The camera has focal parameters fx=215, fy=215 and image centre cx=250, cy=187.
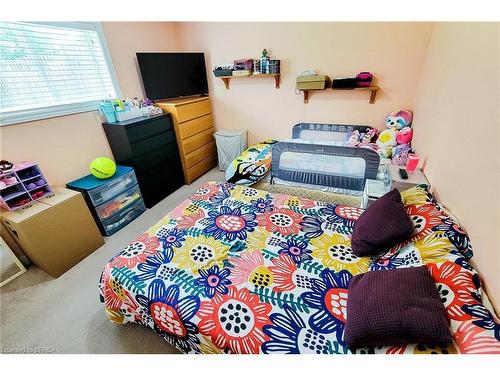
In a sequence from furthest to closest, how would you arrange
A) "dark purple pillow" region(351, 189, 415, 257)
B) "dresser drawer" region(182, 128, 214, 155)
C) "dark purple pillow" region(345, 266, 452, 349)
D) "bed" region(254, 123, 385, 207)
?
1. "dresser drawer" region(182, 128, 214, 155)
2. "bed" region(254, 123, 385, 207)
3. "dark purple pillow" region(351, 189, 415, 257)
4. "dark purple pillow" region(345, 266, 452, 349)

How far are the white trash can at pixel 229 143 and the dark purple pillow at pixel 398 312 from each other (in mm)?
2705

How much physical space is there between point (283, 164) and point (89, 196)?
1.93 m

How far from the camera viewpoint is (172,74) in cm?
291

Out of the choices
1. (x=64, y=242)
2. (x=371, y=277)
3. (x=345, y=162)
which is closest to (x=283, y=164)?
(x=345, y=162)

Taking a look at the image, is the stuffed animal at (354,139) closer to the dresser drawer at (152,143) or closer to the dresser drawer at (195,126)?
the dresser drawer at (195,126)

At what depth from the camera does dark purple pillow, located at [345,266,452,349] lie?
709mm

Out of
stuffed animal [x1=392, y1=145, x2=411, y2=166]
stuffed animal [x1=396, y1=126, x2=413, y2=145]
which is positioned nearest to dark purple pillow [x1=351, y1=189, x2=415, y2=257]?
stuffed animal [x1=392, y1=145, x2=411, y2=166]

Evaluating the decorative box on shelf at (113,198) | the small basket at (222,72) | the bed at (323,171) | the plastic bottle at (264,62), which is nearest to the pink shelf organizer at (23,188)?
the decorative box on shelf at (113,198)

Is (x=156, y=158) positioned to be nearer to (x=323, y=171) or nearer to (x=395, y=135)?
(x=323, y=171)

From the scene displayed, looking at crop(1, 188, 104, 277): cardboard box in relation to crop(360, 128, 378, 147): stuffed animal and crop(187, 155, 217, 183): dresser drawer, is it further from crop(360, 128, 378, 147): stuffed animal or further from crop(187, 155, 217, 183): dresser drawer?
crop(360, 128, 378, 147): stuffed animal

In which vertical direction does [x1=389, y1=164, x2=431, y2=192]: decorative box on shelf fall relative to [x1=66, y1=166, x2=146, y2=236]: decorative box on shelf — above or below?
above

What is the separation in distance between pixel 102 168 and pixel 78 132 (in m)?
0.49

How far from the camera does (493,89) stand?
40.2 inches
